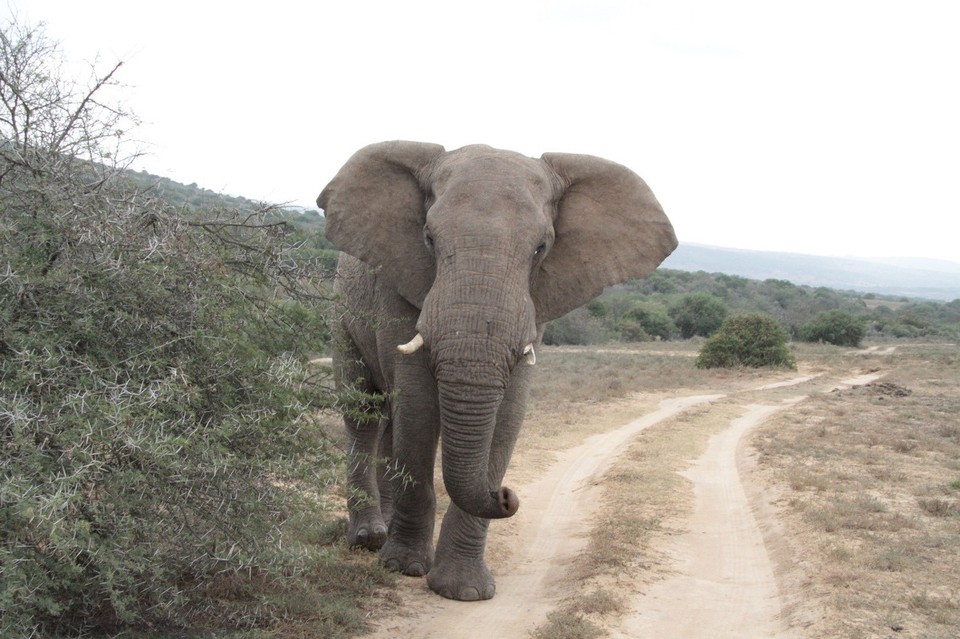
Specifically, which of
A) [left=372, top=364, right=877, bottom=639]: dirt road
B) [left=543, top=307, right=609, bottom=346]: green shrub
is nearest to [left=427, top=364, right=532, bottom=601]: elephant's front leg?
[left=372, top=364, right=877, bottom=639]: dirt road

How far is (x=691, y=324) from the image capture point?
5478 centimetres

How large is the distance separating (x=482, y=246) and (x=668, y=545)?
3.71 metres

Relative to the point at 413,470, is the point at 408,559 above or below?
below

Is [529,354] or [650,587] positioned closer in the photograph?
[529,354]

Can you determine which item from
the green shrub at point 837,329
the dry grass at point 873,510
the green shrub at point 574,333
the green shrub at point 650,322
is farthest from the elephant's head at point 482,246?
the green shrub at point 650,322

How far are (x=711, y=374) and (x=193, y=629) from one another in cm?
2343

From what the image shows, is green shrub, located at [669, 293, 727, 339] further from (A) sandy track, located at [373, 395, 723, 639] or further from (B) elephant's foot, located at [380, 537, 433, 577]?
(B) elephant's foot, located at [380, 537, 433, 577]

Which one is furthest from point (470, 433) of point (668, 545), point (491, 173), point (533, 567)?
point (668, 545)

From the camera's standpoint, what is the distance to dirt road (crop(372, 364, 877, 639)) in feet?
19.1

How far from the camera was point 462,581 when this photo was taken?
20.8 feet

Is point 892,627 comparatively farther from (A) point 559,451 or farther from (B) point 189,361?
(A) point 559,451

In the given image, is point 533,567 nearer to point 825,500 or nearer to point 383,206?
point 383,206

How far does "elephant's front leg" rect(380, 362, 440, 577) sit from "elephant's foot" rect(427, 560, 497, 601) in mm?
480

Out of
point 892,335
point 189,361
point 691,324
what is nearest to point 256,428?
point 189,361
